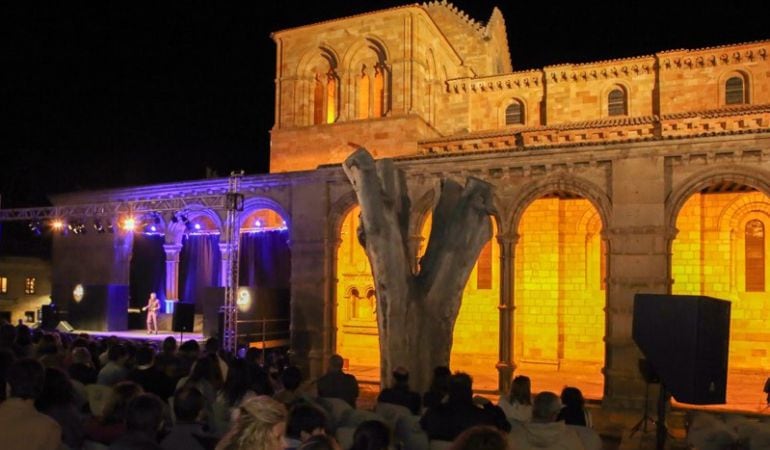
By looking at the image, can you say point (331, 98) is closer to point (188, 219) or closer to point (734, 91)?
point (188, 219)

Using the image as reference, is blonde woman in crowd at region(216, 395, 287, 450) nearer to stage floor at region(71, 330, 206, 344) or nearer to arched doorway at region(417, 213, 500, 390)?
stage floor at region(71, 330, 206, 344)

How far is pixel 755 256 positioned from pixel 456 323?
8464 millimetres

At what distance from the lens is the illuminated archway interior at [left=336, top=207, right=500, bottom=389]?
2045cm

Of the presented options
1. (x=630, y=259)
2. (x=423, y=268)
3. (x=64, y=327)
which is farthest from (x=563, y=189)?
(x=64, y=327)

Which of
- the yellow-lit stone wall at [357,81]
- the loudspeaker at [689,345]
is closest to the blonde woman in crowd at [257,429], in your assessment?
the loudspeaker at [689,345]

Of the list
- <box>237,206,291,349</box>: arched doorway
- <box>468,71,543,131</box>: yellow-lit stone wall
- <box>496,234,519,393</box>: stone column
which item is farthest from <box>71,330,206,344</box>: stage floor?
<box>468,71,543,131</box>: yellow-lit stone wall

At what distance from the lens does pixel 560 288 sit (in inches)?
795

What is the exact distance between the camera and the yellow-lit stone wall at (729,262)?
18.1 m

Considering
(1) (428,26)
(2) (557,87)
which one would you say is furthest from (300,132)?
(2) (557,87)

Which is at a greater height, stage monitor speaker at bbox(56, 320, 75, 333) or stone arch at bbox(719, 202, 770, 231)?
stone arch at bbox(719, 202, 770, 231)

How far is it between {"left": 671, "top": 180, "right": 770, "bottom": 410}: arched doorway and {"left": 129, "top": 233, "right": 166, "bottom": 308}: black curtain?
1646 cm

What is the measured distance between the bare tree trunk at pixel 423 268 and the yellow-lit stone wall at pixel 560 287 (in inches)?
445

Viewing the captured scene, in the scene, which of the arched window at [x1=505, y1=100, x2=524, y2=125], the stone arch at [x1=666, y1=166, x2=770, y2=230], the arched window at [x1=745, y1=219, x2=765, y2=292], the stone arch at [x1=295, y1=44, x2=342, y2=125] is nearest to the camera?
the stone arch at [x1=666, y1=166, x2=770, y2=230]

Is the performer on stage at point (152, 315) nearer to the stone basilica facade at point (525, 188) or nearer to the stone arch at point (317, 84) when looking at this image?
the stone basilica facade at point (525, 188)
